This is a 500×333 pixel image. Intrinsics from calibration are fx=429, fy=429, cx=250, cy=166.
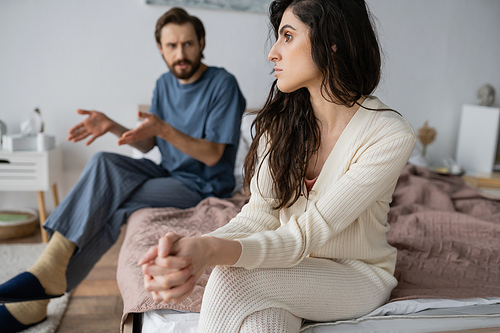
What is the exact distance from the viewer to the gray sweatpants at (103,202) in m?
1.66

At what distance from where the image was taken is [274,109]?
A: 45.1 inches

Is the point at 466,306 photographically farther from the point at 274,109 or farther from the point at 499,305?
the point at 274,109

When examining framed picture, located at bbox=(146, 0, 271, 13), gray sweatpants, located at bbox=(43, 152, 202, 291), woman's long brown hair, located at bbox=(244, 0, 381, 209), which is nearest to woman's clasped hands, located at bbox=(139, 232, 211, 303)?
woman's long brown hair, located at bbox=(244, 0, 381, 209)

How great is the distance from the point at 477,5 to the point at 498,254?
273 centimetres

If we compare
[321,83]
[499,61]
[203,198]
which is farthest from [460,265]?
[499,61]

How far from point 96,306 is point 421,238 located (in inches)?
53.2

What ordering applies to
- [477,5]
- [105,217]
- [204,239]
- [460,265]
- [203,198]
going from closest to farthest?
1. [204,239]
2. [460,265]
3. [105,217]
4. [203,198]
5. [477,5]

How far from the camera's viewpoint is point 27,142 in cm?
259

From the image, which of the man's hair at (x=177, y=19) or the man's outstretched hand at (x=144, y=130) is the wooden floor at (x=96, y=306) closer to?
the man's outstretched hand at (x=144, y=130)

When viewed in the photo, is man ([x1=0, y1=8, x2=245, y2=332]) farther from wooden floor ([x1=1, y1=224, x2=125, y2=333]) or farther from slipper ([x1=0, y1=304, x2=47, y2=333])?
wooden floor ([x1=1, y1=224, x2=125, y2=333])

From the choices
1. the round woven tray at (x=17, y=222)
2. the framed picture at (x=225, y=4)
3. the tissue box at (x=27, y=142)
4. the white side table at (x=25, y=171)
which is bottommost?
the round woven tray at (x=17, y=222)

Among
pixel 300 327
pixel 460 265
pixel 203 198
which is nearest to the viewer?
pixel 300 327

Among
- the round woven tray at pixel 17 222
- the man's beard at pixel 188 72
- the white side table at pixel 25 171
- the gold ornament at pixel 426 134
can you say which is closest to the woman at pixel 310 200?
the man's beard at pixel 188 72

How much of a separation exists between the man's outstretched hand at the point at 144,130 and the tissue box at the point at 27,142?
124 centimetres
